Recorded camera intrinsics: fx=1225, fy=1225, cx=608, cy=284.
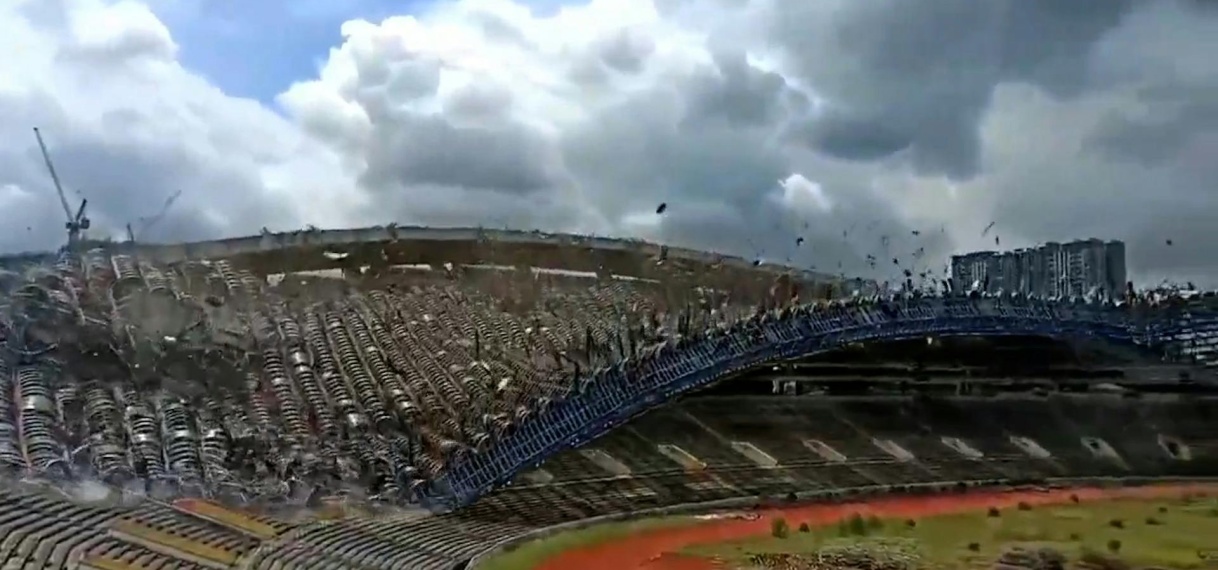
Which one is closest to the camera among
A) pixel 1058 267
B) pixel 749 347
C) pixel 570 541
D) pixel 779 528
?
pixel 570 541

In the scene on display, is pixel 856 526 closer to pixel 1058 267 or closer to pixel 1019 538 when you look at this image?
pixel 1019 538

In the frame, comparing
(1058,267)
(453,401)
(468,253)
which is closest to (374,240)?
(468,253)

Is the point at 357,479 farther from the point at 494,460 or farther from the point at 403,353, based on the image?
the point at 403,353

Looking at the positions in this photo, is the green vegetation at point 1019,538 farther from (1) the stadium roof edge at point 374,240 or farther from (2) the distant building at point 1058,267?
(2) the distant building at point 1058,267

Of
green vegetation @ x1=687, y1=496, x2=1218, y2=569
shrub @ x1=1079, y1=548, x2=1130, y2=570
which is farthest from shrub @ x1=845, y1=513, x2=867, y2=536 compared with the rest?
shrub @ x1=1079, y1=548, x2=1130, y2=570

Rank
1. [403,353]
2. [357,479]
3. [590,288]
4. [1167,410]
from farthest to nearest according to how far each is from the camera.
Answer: [590,288] < [1167,410] < [403,353] < [357,479]

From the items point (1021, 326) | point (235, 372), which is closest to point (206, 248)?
point (235, 372)
